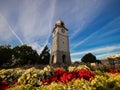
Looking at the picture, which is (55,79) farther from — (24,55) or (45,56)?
(45,56)

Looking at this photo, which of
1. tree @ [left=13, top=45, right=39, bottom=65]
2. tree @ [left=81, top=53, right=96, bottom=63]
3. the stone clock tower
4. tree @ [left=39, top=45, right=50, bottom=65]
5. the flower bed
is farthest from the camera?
tree @ [left=81, top=53, right=96, bottom=63]

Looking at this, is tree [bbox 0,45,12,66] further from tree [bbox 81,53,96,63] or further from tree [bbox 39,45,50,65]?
tree [bbox 81,53,96,63]

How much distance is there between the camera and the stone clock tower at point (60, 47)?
3260 cm

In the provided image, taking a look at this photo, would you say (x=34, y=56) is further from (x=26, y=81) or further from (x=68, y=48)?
(x=26, y=81)

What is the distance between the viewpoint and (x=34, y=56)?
40.0 metres

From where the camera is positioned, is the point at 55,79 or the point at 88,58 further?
the point at 88,58

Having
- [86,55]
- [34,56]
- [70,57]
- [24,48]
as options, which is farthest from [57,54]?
[86,55]

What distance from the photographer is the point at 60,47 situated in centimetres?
3397

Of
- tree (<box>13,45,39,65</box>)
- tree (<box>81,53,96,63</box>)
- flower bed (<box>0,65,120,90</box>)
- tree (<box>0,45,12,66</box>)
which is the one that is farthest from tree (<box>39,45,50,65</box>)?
flower bed (<box>0,65,120,90</box>)

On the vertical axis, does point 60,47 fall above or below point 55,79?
above

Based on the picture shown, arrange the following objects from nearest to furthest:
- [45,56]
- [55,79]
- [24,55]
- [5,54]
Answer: [55,79] → [5,54] → [24,55] → [45,56]

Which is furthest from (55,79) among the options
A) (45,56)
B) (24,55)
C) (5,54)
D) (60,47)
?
(45,56)

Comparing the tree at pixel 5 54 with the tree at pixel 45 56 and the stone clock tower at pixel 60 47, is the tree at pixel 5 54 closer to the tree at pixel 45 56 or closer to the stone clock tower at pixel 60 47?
the tree at pixel 45 56

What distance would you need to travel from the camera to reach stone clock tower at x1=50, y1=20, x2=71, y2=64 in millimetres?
32597
